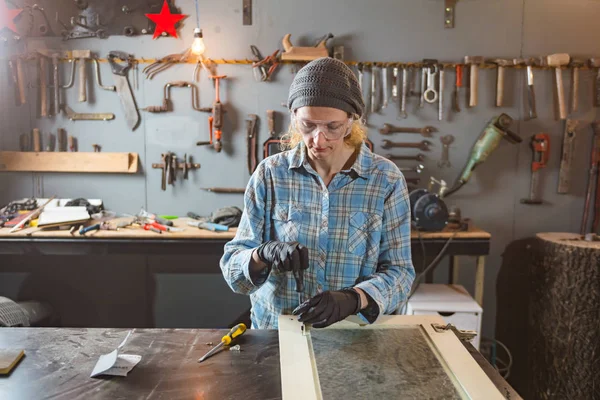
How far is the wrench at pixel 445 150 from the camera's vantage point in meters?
3.24

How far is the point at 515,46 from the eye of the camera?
3.20 metres

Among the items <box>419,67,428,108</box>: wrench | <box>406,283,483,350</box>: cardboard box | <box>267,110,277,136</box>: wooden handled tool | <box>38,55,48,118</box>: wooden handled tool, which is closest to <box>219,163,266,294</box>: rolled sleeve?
<box>406,283,483,350</box>: cardboard box

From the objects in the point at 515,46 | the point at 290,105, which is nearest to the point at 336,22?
the point at 515,46

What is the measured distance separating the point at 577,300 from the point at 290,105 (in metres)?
2.06

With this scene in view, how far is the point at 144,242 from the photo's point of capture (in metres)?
2.79

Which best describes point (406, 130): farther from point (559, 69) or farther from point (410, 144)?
point (559, 69)

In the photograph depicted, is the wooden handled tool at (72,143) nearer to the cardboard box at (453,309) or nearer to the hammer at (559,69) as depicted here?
the cardboard box at (453,309)

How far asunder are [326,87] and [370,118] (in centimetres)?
192

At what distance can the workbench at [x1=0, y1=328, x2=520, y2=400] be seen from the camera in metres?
1.10

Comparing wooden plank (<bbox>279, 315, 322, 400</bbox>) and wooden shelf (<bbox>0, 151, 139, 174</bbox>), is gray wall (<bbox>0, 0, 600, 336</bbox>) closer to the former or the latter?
wooden shelf (<bbox>0, 151, 139, 174</bbox>)

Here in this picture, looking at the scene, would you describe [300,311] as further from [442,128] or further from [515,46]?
[515,46]

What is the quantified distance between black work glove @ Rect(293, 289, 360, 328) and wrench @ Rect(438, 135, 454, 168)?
2.15 metres

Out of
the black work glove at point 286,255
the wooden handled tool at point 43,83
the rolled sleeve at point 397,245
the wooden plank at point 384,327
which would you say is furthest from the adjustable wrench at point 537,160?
the wooden handled tool at point 43,83

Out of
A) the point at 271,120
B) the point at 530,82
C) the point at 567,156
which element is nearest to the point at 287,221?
the point at 271,120
